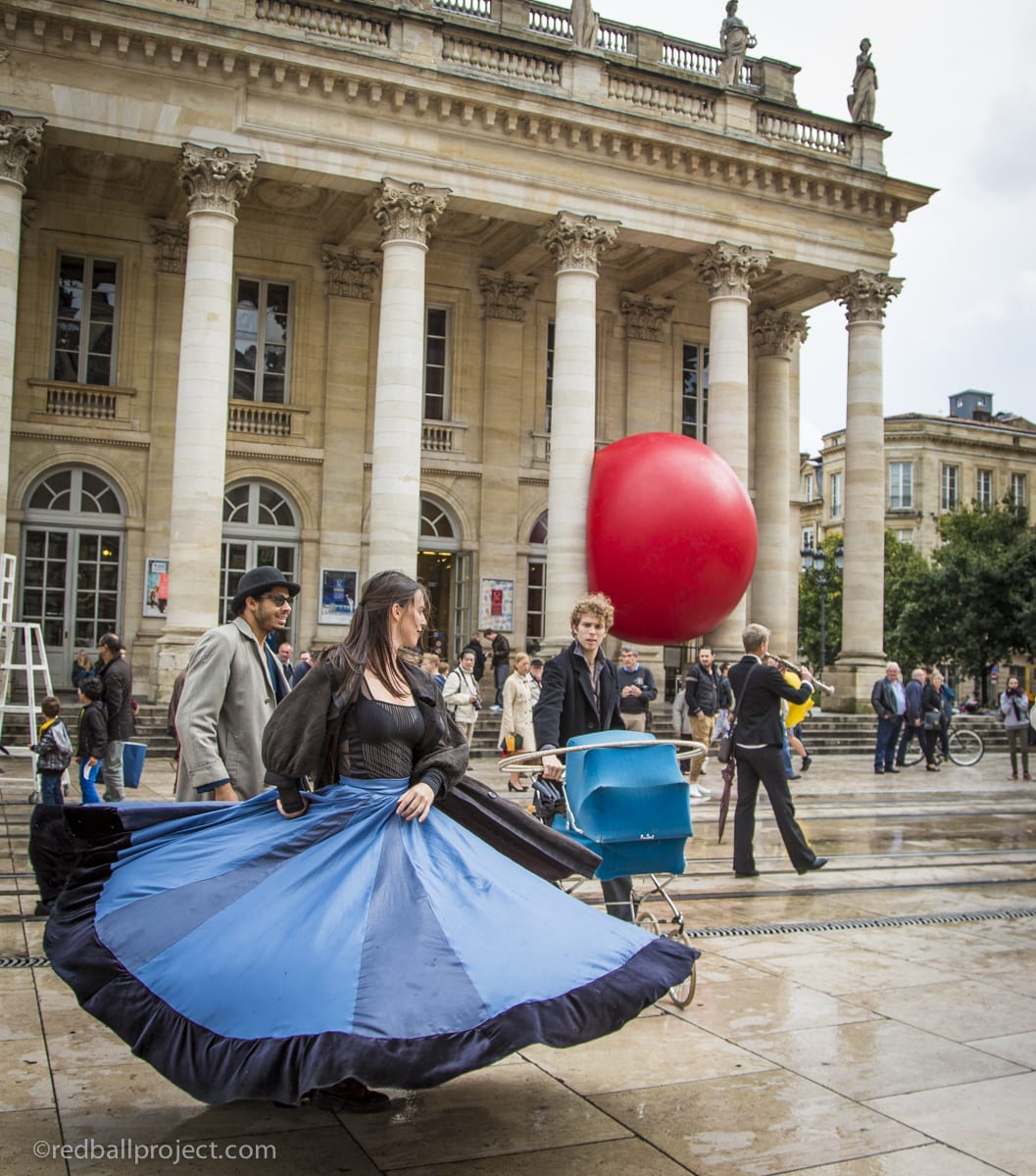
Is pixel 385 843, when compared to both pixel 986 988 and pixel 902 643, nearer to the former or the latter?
pixel 986 988

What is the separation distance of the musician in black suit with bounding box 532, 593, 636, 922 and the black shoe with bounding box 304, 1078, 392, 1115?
2.47m

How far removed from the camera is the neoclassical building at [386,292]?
2069 centimetres

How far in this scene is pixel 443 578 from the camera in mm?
27172

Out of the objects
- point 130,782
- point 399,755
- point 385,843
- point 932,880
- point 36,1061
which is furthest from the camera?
point 130,782

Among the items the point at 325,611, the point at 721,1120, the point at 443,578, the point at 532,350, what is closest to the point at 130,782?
the point at 721,1120

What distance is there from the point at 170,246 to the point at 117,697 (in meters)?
14.3

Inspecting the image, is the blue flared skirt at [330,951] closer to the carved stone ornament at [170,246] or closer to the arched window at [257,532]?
the arched window at [257,532]

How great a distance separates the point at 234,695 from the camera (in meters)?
5.35

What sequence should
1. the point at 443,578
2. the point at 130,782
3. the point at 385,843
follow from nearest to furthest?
the point at 385,843 → the point at 130,782 → the point at 443,578

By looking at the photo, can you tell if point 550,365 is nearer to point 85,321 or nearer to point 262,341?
point 262,341

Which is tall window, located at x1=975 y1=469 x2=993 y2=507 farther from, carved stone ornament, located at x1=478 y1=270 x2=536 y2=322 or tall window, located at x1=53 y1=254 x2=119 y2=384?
tall window, located at x1=53 y1=254 x2=119 y2=384

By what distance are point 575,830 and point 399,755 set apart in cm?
179

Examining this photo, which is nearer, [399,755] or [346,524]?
[399,755]

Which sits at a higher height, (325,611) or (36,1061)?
(325,611)
